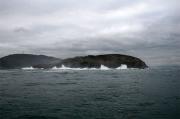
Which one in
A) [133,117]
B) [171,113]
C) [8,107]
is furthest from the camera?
[8,107]

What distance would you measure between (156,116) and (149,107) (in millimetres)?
4217

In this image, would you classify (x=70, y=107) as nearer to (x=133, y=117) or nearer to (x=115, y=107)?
(x=115, y=107)

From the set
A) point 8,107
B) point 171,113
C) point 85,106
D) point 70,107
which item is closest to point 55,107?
point 70,107

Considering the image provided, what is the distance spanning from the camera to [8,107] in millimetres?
28172

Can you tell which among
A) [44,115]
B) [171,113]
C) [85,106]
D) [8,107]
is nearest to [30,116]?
[44,115]

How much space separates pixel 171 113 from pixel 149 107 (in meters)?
3.41

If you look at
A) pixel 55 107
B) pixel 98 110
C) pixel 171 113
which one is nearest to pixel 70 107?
pixel 55 107

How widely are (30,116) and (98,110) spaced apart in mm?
7292

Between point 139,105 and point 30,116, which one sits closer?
point 30,116

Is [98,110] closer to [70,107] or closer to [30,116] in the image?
[70,107]

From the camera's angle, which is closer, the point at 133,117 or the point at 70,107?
the point at 133,117

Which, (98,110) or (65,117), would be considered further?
(98,110)

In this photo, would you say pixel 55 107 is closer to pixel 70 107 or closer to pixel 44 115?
pixel 70 107

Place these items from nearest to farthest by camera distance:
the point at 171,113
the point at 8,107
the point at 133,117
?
1. the point at 133,117
2. the point at 171,113
3. the point at 8,107
